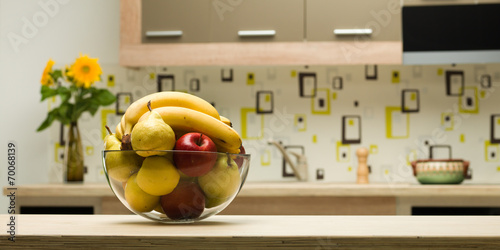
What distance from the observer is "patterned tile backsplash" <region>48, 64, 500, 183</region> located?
280cm

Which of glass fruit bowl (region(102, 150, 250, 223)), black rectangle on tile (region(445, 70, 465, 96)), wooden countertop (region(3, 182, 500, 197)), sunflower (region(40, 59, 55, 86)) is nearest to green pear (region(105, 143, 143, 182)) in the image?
glass fruit bowl (region(102, 150, 250, 223))

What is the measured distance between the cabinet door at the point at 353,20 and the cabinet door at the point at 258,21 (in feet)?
0.19

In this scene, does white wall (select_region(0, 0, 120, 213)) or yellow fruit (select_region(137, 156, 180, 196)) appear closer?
yellow fruit (select_region(137, 156, 180, 196))

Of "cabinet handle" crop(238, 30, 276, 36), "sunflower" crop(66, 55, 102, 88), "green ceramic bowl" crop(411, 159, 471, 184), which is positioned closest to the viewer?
"green ceramic bowl" crop(411, 159, 471, 184)

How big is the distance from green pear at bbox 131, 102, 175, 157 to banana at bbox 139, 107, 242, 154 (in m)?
0.04

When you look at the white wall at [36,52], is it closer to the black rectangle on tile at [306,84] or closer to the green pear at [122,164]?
the black rectangle on tile at [306,84]

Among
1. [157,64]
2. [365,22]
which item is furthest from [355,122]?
[157,64]

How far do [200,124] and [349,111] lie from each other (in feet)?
6.92

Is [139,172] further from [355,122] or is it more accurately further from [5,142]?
[5,142]

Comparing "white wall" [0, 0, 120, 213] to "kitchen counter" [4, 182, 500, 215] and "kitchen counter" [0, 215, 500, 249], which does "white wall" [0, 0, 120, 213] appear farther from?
"kitchen counter" [0, 215, 500, 249]

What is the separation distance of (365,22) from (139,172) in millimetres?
1901

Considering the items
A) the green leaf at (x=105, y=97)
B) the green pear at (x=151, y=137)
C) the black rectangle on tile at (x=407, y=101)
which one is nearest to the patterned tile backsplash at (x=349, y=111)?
the black rectangle on tile at (x=407, y=101)

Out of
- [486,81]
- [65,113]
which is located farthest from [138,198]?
[486,81]

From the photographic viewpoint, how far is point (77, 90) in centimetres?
269
